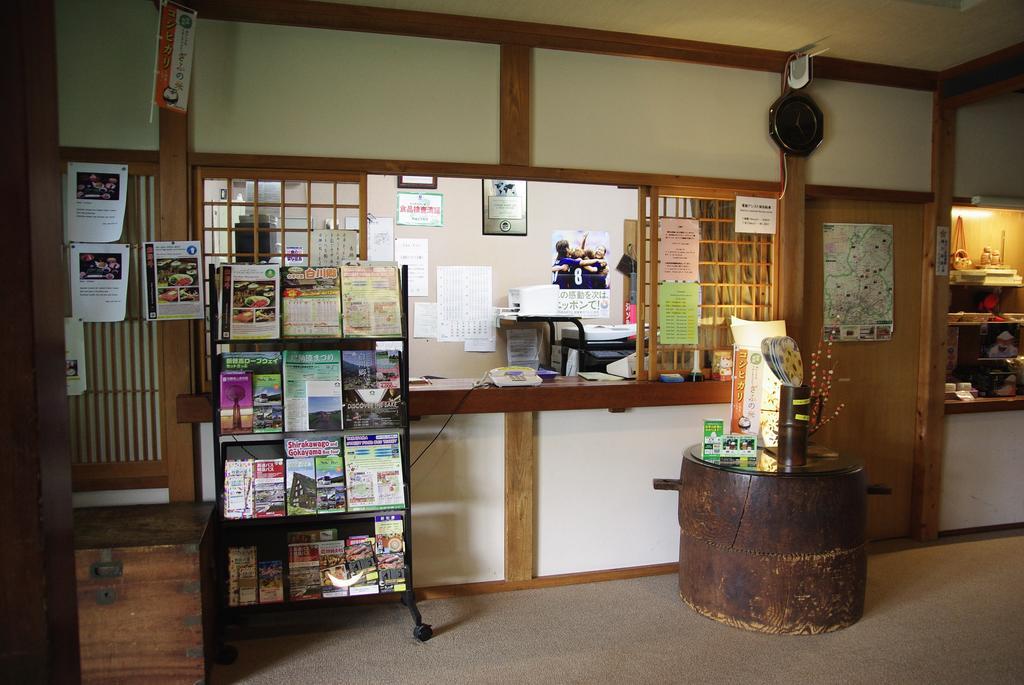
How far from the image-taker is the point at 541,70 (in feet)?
10.2

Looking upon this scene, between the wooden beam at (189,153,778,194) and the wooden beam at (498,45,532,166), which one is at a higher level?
the wooden beam at (498,45,532,166)

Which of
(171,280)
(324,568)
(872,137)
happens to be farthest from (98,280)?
(872,137)

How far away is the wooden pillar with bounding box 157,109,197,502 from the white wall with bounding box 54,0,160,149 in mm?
120

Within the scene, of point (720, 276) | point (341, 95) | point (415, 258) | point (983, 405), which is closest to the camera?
point (341, 95)

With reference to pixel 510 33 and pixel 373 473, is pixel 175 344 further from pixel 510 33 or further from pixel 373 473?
pixel 510 33

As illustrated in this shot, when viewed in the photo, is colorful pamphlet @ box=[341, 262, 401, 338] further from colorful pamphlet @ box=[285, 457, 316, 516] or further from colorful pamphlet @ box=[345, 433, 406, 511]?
colorful pamphlet @ box=[285, 457, 316, 516]

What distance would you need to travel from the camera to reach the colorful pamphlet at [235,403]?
2518 millimetres

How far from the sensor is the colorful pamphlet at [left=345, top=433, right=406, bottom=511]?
2639mm

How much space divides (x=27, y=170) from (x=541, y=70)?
274cm

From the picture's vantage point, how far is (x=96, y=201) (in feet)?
8.73

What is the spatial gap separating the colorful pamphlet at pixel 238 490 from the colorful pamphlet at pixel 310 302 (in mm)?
554

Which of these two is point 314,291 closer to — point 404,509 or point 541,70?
point 404,509

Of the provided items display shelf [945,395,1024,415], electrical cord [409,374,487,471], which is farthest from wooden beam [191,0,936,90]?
display shelf [945,395,1024,415]

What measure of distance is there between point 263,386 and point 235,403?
0.12m
